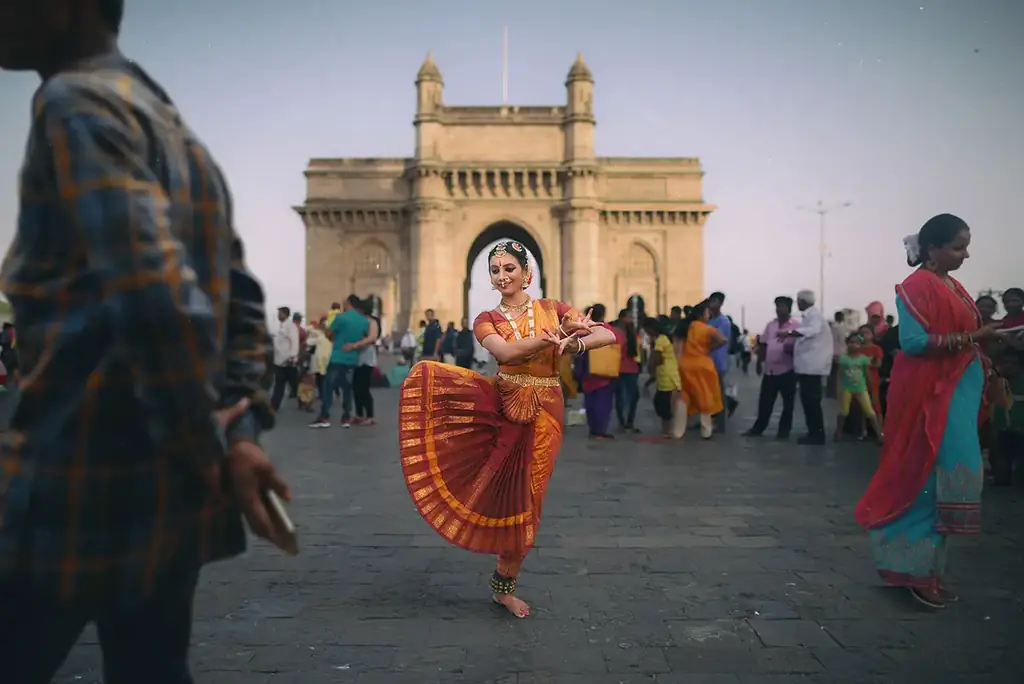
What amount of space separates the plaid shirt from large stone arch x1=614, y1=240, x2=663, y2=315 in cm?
4306

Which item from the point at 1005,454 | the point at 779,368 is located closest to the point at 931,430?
the point at 1005,454

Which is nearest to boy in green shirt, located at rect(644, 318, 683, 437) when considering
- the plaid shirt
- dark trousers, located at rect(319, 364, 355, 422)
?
dark trousers, located at rect(319, 364, 355, 422)

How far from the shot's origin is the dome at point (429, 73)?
40938 mm

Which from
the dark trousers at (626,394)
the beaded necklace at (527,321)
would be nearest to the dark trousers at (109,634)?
the beaded necklace at (527,321)

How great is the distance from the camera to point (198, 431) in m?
1.28

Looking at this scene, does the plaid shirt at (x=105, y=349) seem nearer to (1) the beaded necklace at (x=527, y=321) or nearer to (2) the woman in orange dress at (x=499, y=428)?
(2) the woman in orange dress at (x=499, y=428)

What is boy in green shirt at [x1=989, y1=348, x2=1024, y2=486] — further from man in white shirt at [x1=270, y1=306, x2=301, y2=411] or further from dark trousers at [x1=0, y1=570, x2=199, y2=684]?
man in white shirt at [x1=270, y1=306, x2=301, y2=411]

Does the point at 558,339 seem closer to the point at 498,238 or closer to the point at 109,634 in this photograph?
the point at 109,634

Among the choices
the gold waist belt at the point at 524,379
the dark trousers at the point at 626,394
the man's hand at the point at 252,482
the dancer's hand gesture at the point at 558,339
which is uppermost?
the dancer's hand gesture at the point at 558,339

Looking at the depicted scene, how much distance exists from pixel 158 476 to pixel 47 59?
0.73 m

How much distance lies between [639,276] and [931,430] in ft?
134

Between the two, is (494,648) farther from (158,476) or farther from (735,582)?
(158,476)

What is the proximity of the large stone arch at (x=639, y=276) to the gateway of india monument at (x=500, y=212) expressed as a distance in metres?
0.06

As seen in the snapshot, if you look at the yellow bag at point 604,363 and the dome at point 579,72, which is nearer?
the yellow bag at point 604,363
